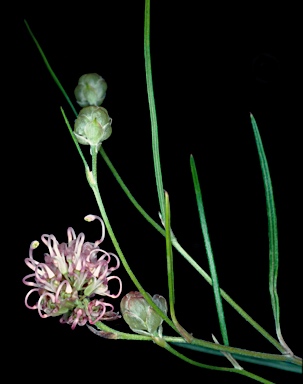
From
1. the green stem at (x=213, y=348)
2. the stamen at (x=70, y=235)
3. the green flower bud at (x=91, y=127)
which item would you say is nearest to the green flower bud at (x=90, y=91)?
the green flower bud at (x=91, y=127)

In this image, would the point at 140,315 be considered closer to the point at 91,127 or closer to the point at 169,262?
the point at 169,262

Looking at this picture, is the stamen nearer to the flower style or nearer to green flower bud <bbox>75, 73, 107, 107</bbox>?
the flower style

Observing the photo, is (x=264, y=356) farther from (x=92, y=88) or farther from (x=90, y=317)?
(x=92, y=88)

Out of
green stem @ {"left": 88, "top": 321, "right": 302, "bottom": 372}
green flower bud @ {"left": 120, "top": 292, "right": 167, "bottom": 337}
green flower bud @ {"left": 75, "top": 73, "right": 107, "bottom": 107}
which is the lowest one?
green stem @ {"left": 88, "top": 321, "right": 302, "bottom": 372}

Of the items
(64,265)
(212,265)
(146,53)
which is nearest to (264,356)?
(212,265)

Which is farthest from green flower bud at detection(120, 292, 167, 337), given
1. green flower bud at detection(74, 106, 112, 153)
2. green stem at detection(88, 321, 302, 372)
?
green flower bud at detection(74, 106, 112, 153)

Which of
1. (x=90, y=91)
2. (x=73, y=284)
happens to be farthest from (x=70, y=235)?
(x=90, y=91)

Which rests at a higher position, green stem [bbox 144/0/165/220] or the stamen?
green stem [bbox 144/0/165/220]
